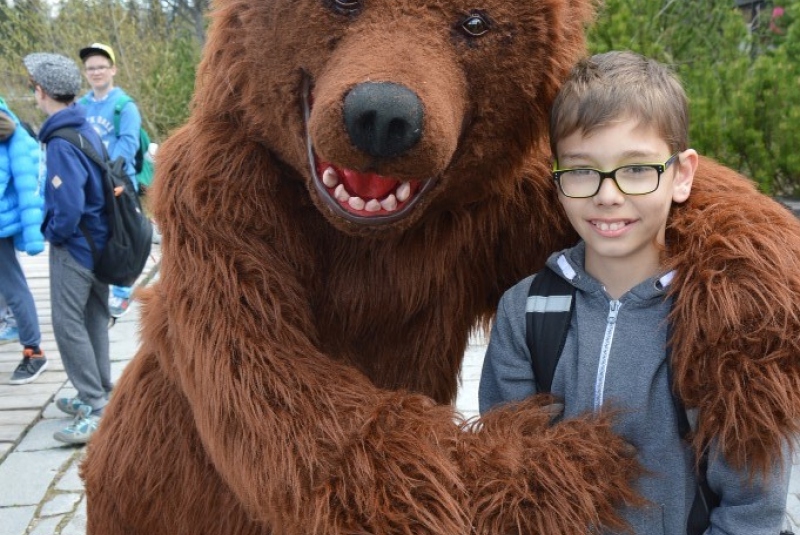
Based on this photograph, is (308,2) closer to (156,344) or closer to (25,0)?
(156,344)

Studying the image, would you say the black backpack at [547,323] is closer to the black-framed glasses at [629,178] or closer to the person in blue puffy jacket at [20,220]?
the black-framed glasses at [629,178]

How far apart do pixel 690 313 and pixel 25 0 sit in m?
13.6

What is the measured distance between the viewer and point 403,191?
1630mm

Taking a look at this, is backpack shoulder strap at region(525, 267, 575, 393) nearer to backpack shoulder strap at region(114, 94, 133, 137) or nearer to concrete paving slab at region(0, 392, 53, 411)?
concrete paving slab at region(0, 392, 53, 411)

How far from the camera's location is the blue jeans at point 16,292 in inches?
215

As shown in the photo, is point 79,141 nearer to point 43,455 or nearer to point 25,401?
point 43,455

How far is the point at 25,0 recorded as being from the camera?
12.9 metres

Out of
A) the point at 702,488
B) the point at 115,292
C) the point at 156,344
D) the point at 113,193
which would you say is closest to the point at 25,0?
the point at 115,292

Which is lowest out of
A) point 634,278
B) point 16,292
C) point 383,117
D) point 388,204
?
point 16,292

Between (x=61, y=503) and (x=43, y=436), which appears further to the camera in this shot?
(x=43, y=436)

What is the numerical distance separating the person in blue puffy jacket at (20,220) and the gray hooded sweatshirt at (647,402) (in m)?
4.26

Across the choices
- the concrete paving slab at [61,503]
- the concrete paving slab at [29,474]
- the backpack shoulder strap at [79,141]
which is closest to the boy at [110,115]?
the backpack shoulder strap at [79,141]

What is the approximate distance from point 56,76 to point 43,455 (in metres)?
2.07

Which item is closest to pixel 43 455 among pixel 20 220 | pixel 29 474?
pixel 29 474
